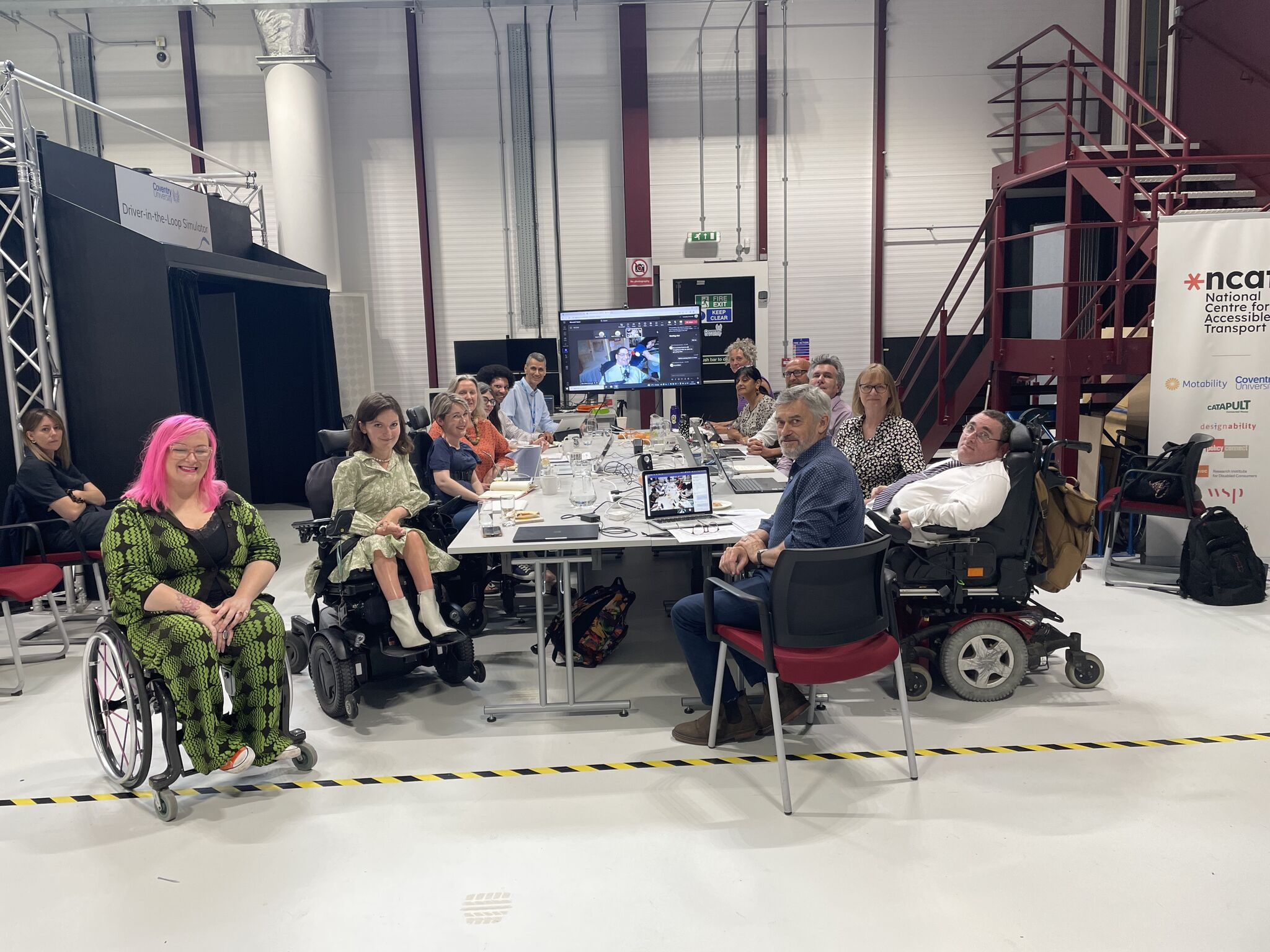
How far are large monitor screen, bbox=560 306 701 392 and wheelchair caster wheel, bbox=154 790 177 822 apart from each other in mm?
3979

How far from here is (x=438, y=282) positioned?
376 inches

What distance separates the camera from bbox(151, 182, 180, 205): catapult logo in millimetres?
6508

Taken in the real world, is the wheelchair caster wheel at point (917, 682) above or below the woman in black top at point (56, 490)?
below

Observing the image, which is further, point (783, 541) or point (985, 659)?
point (985, 659)

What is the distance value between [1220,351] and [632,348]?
349 centimetres

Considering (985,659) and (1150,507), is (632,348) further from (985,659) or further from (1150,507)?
(985,659)

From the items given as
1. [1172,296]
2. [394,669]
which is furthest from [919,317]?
[394,669]

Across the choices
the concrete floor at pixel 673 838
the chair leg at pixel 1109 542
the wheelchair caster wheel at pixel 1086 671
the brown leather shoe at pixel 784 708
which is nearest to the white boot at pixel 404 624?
the concrete floor at pixel 673 838

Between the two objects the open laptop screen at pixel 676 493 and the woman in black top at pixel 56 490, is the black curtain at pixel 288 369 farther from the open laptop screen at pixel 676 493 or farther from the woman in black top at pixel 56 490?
the open laptop screen at pixel 676 493

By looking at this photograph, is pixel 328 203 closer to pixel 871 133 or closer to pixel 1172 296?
pixel 871 133

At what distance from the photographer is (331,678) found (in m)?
3.76

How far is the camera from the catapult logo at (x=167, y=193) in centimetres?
651

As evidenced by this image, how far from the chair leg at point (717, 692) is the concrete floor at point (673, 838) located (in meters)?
0.07

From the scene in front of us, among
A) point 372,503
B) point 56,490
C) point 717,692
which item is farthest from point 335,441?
point 717,692
